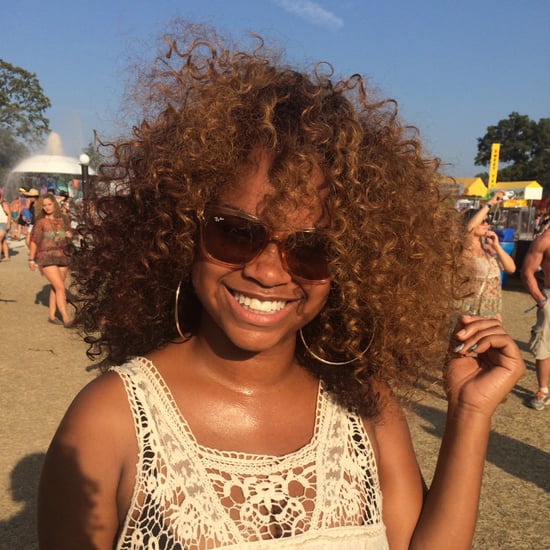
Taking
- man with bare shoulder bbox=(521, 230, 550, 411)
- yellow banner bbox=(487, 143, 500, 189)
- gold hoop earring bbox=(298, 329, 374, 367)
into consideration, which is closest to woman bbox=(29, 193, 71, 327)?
man with bare shoulder bbox=(521, 230, 550, 411)

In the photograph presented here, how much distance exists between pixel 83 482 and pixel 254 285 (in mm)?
618

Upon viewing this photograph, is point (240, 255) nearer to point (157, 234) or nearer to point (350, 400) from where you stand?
point (157, 234)

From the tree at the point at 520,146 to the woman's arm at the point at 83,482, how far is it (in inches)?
2623

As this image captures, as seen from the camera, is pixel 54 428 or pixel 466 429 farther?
pixel 54 428

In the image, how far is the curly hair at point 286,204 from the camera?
154 centimetres

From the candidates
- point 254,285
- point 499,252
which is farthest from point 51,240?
point 254,285

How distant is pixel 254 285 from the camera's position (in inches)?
59.5

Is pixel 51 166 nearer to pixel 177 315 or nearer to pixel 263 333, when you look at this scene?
pixel 177 315

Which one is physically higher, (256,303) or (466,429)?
(256,303)

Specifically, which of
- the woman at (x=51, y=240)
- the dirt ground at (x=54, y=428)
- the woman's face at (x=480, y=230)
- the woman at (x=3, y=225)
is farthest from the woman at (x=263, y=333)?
the woman at (x=3, y=225)

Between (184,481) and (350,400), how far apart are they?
0.59m

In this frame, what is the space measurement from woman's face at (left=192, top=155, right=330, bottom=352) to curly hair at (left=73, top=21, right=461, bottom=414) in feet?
0.14

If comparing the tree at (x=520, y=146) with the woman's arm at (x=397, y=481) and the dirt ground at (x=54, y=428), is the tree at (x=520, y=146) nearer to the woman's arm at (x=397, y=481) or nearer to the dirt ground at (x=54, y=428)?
the dirt ground at (x=54, y=428)

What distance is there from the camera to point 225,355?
1612 millimetres
